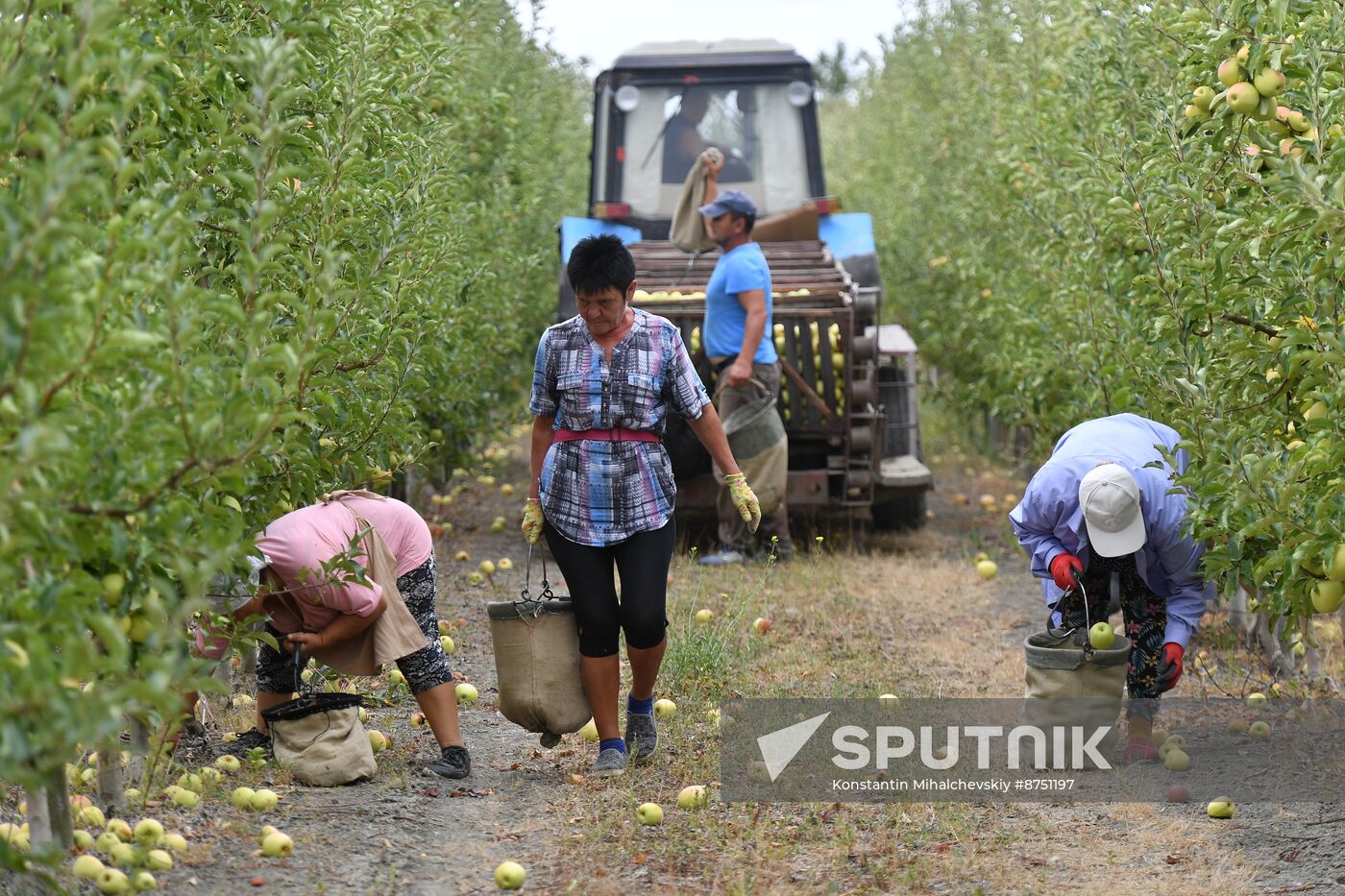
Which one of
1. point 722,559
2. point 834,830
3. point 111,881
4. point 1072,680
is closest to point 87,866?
point 111,881

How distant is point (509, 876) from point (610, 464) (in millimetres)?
1468

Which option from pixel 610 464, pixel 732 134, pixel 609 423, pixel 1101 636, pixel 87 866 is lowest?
pixel 87 866

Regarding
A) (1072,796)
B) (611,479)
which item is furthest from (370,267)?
(1072,796)

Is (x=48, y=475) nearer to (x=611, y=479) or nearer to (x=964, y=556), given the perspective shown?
(x=611, y=479)

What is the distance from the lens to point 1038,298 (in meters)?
8.66

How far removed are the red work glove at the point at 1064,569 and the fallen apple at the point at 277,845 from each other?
2.72 m

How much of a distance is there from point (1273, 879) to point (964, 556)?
5643 mm

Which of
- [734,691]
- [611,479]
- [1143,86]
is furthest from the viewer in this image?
[1143,86]

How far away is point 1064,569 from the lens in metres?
5.44

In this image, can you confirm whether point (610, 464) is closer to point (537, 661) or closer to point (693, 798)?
point (537, 661)

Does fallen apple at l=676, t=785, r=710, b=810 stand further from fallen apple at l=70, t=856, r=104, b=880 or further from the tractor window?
the tractor window

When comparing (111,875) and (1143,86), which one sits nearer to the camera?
(111,875)

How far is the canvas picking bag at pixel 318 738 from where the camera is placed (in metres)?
4.93

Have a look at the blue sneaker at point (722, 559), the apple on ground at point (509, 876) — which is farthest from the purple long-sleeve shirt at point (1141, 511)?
the blue sneaker at point (722, 559)
